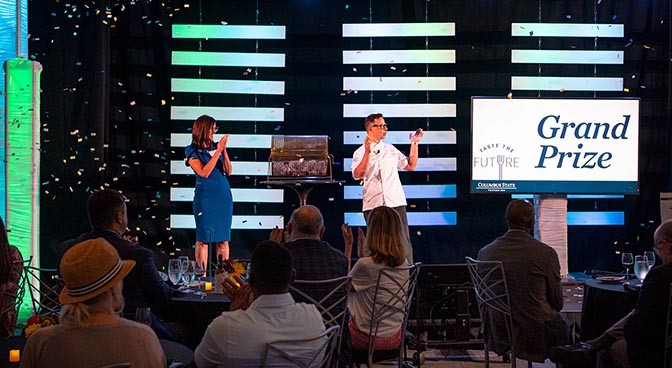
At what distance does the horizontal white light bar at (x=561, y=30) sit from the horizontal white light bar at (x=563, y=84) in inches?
18.3

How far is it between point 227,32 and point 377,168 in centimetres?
234

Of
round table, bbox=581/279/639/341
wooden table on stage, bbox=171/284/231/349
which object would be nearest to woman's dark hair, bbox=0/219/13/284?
wooden table on stage, bbox=171/284/231/349

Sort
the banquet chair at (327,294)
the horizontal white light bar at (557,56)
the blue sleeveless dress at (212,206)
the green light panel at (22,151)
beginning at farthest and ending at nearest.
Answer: the horizontal white light bar at (557,56) → the blue sleeveless dress at (212,206) → the green light panel at (22,151) → the banquet chair at (327,294)

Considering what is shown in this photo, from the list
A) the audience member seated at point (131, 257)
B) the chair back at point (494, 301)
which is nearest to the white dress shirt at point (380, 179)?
the chair back at point (494, 301)

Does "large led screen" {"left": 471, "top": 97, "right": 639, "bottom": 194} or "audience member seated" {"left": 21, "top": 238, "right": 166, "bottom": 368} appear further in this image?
"large led screen" {"left": 471, "top": 97, "right": 639, "bottom": 194}

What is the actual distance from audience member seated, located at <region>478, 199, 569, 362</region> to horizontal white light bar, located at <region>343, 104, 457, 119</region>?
4.33m

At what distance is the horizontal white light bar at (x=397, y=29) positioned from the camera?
9.16m

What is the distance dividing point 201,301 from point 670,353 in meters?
2.20

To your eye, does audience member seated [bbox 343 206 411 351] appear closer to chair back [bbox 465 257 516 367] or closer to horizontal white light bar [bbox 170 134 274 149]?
chair back [bbox 465 257 516 367]

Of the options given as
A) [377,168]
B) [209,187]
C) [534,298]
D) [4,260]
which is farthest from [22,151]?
[534,298]

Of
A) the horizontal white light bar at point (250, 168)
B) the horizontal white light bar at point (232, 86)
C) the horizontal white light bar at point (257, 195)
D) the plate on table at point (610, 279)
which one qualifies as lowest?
the plate on table at point (610, 279)

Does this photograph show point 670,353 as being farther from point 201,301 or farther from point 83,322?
point 83,322

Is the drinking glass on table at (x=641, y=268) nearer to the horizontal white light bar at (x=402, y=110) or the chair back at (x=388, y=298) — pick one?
the chair back at (x=388, y=298)

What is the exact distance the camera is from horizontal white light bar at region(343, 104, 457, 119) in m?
9.12
